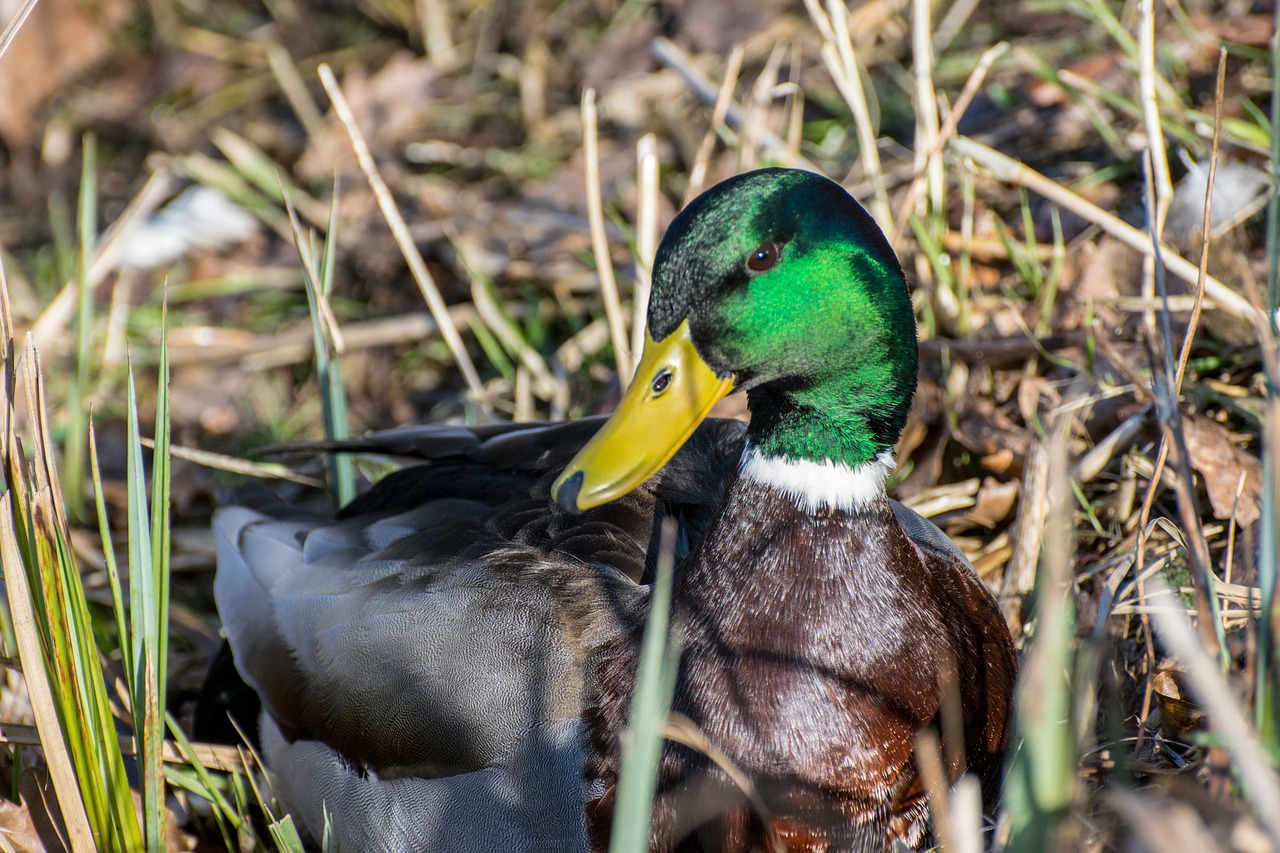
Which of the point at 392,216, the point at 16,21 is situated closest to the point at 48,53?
the point at 392,216

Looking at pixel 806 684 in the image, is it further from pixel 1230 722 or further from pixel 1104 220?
pixel 1104 220

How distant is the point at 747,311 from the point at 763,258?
0.30 ft

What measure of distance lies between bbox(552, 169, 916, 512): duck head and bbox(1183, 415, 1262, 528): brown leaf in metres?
1.12

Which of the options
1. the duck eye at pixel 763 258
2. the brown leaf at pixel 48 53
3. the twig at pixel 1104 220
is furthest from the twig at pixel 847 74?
the brown leaf at pixel 48 53

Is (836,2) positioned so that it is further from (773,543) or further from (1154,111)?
(773,543)

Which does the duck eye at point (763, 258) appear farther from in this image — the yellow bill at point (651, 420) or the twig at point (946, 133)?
the twig at point (946, 133)

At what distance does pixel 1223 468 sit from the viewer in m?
2.97

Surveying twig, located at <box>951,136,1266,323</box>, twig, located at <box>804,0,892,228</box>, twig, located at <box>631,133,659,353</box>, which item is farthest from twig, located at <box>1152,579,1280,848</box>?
twig, located at <box>804,0,892,228</box>

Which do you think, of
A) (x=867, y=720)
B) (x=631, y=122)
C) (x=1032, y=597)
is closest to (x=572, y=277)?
(x=631, y=122)

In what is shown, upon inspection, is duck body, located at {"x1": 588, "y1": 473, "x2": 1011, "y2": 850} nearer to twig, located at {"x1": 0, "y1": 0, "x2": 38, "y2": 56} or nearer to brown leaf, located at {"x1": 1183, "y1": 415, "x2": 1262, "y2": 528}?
brown leaf, located at {"x1": 1183, "y1": 415, "x2": 1262, "y2": 528}

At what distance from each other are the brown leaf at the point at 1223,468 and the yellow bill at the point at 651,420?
1376 millimetres

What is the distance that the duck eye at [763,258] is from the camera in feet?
7.02

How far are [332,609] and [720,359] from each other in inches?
42.4

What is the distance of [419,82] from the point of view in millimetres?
5730
